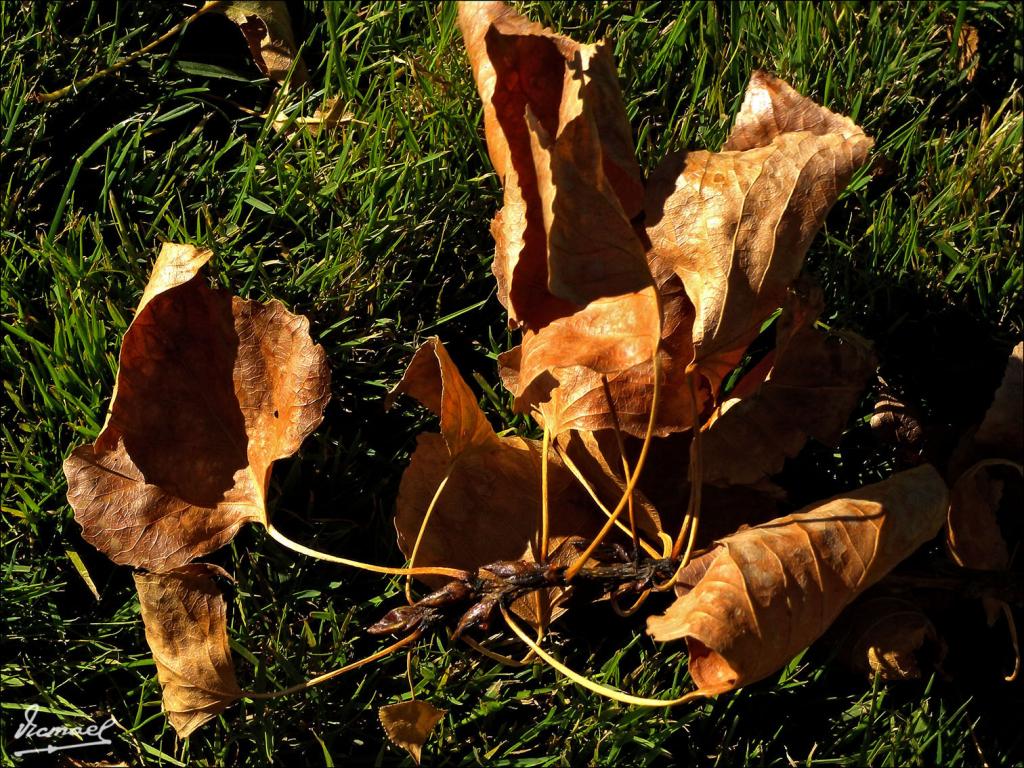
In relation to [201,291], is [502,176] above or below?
above

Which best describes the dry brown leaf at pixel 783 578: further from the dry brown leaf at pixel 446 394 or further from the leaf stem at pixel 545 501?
the dry brown leaf at pixel 446 394

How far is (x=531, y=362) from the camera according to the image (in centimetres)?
171

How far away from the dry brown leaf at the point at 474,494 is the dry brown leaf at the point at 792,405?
0.27 meters

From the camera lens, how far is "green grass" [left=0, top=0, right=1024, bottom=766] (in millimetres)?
1861

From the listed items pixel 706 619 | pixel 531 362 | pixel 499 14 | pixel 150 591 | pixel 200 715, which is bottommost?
pixel 200 715

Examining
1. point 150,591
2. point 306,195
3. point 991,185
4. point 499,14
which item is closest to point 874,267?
point 991,185

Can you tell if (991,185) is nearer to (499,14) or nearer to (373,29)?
(499,14)

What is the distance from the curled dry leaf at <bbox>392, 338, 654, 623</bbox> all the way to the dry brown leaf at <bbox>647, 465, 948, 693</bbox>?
266mm

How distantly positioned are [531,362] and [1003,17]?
1.59m

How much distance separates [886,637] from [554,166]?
0.98 metres

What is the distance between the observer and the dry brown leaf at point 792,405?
1796 millimetres

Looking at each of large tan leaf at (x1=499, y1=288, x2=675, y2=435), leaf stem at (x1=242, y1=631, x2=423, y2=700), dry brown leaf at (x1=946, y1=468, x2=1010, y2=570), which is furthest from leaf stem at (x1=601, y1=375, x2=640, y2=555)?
dry brown leaf at (x1=946, y1=468, x2=1010, y2=570)

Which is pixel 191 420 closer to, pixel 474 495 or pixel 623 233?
pixel 474 495

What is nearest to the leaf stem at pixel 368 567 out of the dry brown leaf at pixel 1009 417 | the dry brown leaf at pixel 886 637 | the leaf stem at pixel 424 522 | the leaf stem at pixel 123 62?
the leaf stem at pixel 424 522
